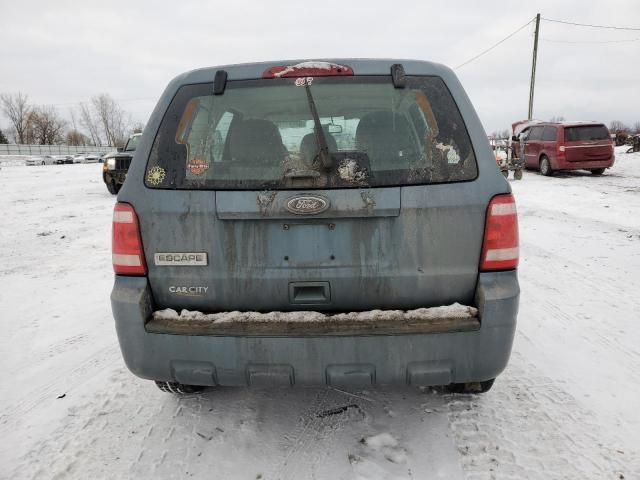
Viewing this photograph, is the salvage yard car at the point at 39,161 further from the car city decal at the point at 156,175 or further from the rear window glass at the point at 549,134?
the car city decal at the point at 156,175

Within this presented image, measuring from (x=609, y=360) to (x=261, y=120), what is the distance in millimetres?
2908

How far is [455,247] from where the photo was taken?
1936 millimetres

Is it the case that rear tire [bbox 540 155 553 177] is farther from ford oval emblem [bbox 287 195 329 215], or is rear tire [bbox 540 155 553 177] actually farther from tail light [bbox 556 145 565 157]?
ford oval emblem [bbox 287 195 329 215]

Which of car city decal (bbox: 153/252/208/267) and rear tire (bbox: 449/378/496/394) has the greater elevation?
car city decal (bbox: 153/252/208/267)

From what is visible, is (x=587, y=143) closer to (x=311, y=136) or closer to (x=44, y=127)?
(x=311, y=136)

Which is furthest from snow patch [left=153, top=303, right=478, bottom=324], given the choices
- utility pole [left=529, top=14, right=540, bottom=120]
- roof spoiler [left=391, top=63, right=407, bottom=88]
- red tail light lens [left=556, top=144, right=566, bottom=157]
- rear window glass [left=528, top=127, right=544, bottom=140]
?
utility pole [left=529, top=14, right=540, bottom=120]

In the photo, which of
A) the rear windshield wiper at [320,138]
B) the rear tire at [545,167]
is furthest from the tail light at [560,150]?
the rear windshield wiper at [320,138]

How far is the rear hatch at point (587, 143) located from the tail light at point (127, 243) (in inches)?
599

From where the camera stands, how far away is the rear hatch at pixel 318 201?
6.30ft

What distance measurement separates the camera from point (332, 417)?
2.41m

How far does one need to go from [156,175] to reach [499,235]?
66.4 inches

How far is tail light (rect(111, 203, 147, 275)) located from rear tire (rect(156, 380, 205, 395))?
81cm

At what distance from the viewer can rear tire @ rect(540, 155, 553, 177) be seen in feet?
48.1

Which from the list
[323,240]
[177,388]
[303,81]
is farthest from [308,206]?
[177,388]
